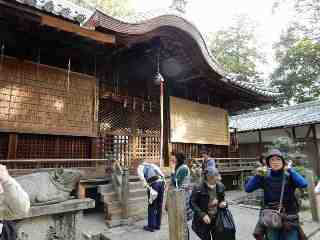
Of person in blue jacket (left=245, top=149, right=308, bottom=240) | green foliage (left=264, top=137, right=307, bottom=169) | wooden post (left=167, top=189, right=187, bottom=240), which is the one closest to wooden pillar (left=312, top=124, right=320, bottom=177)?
green foliage (left=264, top=137, right=307, bottom=169)

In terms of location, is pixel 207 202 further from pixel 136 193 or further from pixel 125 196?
pixel 136 193

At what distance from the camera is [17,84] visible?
6629 mm

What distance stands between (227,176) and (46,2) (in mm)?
11053

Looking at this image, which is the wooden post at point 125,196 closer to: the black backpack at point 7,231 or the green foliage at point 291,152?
the black backpack at point 7,231

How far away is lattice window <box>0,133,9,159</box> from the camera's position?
6383 mm

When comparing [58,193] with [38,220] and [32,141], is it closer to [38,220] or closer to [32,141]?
[38,220]

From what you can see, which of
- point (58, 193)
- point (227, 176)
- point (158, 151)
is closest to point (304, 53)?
point (227, 176)

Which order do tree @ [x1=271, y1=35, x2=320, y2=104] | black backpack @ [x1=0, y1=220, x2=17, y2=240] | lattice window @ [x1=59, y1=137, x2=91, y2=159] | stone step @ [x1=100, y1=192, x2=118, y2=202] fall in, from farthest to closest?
tree @ [x1=271, y1=35, x2=320, y2=104] < lattice window @ [x1=59, y1=137, x2=91, y2=159] < stone step @ [x1=100, y1=192, x2=118, y2=202] < black backpack @ [x1=0, y1=220, x2=17, y2=240]

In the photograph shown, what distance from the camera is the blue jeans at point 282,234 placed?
10.8ft

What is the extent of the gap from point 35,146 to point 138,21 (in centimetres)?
457

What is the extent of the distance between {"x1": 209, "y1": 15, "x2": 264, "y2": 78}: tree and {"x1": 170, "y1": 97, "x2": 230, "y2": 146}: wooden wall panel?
→ 16270 mm

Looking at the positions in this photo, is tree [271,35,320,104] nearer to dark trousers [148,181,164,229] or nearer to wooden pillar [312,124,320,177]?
wooden pillar [312,124,320,177]

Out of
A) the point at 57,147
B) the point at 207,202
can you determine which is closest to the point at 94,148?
the point at 57,147

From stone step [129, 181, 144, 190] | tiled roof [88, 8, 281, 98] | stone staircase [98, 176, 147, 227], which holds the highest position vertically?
tiled roof [88, 8, 281, 98]
